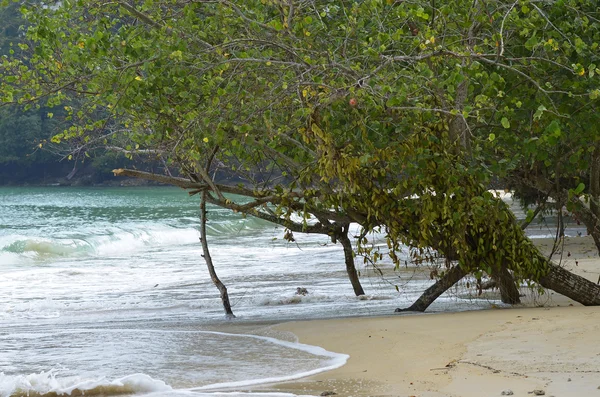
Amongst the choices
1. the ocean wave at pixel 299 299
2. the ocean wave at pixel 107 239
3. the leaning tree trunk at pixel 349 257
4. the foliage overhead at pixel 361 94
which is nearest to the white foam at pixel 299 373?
the foliage overhead at pixel 361 94

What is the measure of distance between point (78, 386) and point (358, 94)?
329 cm

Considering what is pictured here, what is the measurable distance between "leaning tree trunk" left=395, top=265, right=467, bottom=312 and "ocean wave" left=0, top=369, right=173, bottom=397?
4.15 metres

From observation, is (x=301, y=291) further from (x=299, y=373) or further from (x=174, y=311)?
(x=299, y=373)

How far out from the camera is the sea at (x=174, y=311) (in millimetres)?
7102

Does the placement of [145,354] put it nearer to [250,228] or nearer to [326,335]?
Result: [326,335]

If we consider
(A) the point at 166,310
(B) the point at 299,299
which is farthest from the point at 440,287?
(A) the point at 166,310

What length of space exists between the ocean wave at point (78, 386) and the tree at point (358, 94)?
2.43 metres

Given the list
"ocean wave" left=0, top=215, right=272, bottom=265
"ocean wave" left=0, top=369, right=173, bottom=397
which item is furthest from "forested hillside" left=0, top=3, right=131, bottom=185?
"ocean wave" left=0, top=369, right=173, bottom=397

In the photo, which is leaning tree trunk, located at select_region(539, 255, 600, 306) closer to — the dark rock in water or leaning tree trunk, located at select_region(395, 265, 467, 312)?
leaning tree trunk, located at select_region(395, 265, 467, 312)

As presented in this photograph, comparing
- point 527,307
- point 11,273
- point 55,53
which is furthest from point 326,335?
point 11,273

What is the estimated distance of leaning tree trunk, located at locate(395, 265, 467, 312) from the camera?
9828mm

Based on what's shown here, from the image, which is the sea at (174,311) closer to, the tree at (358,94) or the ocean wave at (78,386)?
the ocean wave at (78,386)

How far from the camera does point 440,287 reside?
10.0 m

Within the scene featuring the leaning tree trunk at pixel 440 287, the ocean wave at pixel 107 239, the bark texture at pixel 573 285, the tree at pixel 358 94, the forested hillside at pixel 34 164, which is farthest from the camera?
the forested hillside at pixel 34 164
